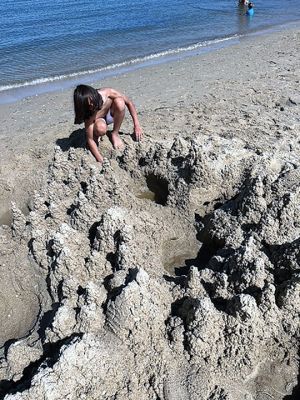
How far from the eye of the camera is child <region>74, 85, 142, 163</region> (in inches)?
168

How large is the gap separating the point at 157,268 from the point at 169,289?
0.40 metres

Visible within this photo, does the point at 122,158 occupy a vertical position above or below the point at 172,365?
above

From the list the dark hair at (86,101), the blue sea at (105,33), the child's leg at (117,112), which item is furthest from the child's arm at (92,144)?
the blue sea at (105,33)

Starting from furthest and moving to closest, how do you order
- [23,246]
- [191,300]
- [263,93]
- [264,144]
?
1. [263,93]
2. [264,144]
3. [23,246]
4. [191,300]

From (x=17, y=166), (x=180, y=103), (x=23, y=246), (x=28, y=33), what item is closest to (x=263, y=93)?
(x=180, y=103)

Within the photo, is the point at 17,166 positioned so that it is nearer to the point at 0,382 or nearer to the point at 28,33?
the point at 0,382

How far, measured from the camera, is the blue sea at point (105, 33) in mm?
12062

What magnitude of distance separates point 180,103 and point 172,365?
568 centimetres

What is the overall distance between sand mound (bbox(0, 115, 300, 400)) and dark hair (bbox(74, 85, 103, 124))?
29.6 inches

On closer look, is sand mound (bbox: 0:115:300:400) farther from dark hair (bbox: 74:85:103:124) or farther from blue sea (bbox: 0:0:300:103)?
blue sea (bbox: 0:0:300:103)

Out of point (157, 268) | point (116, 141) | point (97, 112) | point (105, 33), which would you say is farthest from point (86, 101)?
point (105, 33)

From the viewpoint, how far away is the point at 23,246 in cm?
343

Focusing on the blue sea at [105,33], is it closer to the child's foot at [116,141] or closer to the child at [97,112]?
the child at [97,112]

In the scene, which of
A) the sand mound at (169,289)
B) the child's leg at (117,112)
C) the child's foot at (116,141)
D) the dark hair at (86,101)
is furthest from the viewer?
the child's leg at (117,112)
